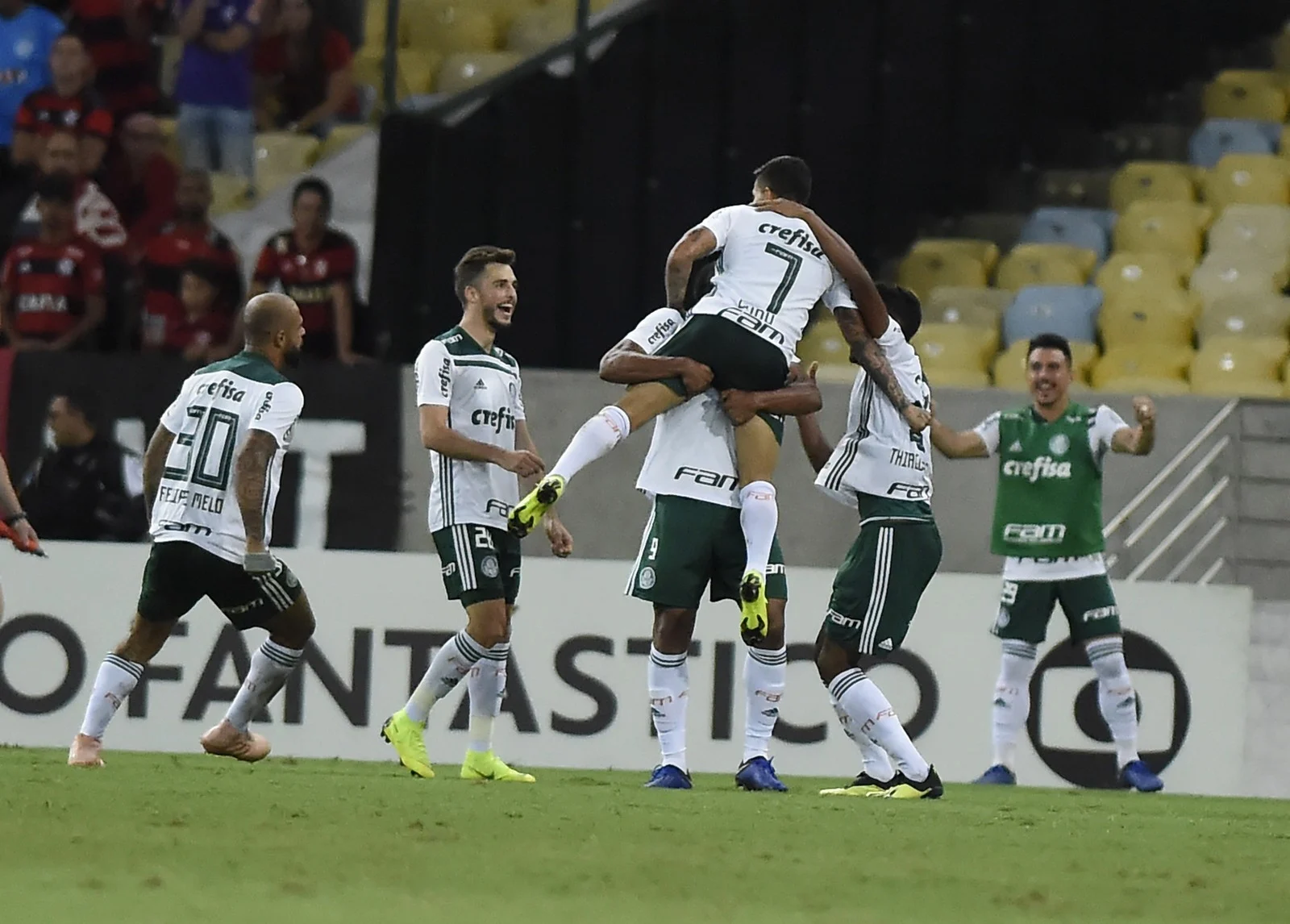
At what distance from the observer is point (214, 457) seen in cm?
890

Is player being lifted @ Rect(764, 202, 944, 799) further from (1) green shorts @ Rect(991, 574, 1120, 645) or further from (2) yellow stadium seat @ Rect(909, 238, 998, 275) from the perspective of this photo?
(2) yellow stadium seat @ Rect(909, 238, 998, 275)

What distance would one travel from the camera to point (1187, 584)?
38.5 feet

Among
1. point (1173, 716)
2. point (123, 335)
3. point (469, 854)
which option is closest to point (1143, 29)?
point (1173, 716)

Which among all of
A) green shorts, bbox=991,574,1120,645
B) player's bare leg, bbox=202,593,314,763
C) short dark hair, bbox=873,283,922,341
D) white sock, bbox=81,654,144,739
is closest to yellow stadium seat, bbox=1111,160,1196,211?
green shorts, bbox=991,574,1120,645

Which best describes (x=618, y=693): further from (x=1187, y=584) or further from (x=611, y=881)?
(x=611, y=881)

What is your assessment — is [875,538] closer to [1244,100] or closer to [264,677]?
[264,677]

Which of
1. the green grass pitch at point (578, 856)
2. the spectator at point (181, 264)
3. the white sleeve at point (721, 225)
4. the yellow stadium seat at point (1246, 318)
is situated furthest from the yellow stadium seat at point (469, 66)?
the green grass pitch at point (578, 856)

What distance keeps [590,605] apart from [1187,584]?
3.04 m

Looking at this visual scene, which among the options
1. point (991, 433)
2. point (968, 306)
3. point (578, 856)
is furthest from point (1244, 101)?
point (578, 856)

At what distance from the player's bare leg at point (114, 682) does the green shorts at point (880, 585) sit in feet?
8.59

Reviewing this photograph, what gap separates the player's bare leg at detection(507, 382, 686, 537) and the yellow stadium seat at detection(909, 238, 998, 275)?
7.16 m

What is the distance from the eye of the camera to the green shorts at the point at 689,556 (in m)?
8.55

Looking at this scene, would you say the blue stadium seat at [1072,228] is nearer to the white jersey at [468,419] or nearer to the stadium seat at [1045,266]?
the stadium seat at [1045,266]

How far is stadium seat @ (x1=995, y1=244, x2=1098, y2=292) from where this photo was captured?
1491 cm
